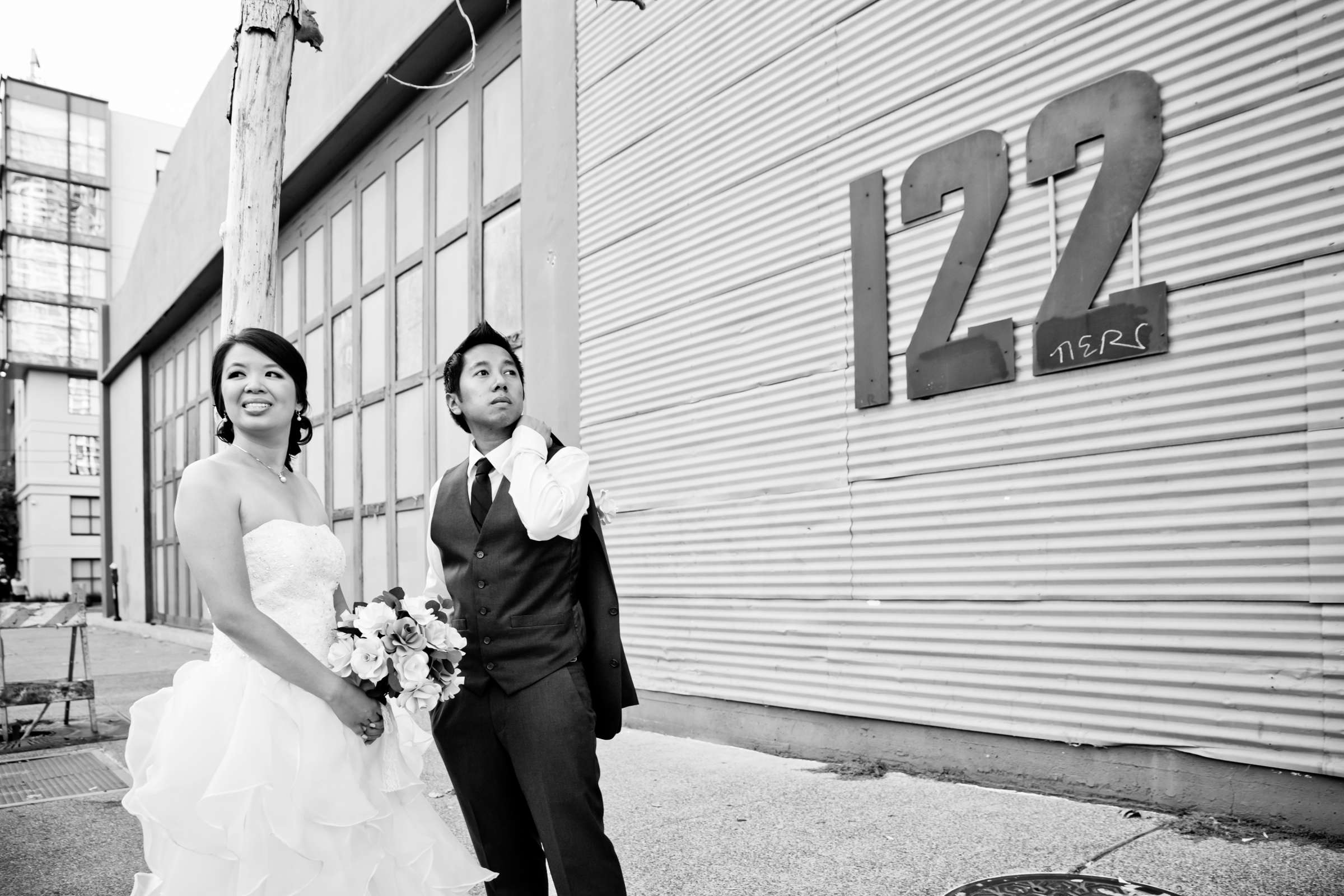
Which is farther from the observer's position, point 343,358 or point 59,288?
point 59,288

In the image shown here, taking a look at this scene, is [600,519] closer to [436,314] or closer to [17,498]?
[436,314]

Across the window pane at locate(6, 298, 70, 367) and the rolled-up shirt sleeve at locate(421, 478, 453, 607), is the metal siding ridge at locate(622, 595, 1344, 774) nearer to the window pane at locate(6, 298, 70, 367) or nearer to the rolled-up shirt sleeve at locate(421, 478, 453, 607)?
the rolled-up shirt sleeve at locate(421, 478, 453, 607)

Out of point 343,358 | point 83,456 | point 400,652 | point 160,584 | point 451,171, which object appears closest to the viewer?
point 400,652

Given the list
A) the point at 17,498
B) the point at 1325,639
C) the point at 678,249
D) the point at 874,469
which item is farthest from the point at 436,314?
the point at 17,498

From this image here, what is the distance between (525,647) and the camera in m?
2.72

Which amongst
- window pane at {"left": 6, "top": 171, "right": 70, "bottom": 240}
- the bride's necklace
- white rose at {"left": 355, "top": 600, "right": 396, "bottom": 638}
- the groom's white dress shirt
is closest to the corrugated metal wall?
the groom's white dress shirt

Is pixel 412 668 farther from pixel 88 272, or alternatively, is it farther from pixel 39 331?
pixel 88 272

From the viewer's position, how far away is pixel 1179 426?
13.9 ft

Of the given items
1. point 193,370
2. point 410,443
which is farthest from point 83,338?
point 410,443

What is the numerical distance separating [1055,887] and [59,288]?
61.1 meters

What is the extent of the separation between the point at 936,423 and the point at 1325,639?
6.64 ft

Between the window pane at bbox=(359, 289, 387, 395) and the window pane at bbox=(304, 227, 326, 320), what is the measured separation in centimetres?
159

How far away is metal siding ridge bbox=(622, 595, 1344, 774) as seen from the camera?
3930 mm

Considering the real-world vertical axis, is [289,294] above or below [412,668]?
above
